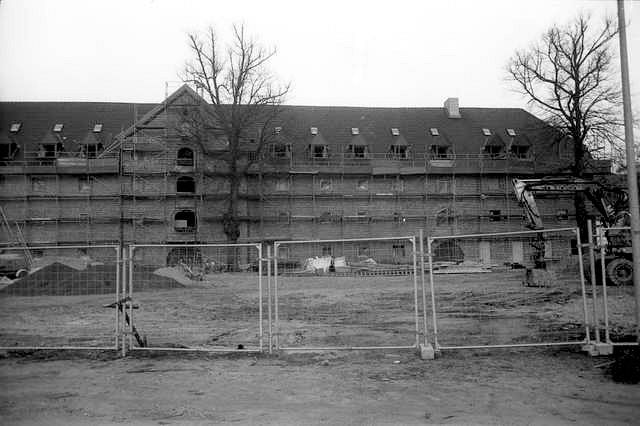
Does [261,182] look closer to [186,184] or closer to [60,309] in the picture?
[186,184]

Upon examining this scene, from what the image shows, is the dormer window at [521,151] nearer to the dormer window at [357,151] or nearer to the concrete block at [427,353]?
the dormer window at [357,151]

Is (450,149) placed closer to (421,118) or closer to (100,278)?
(421,118)

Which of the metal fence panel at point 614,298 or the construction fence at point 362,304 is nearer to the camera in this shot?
the metal fence panel at point 614,298

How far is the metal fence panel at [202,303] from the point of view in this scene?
32.2 feet

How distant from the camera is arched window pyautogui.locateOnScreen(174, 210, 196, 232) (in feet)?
145

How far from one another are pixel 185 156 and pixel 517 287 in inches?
1565

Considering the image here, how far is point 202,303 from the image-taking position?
60.4ft

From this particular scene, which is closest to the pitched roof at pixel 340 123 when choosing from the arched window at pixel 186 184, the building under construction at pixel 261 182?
the building under construction at pixel 261 182

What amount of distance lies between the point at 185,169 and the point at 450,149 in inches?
946


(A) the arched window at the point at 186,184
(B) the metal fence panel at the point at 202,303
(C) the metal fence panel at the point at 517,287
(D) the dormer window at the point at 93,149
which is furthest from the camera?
(D) the dormer window at the point at 93,149

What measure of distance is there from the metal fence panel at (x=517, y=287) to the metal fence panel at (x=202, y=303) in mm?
3954

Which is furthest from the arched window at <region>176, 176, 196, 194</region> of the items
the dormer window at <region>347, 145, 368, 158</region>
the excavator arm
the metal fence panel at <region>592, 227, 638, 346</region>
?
the metal fence panel at <region>592, 227, 638, 346</region>

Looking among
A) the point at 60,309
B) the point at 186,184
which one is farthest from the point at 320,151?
the point at 60,309

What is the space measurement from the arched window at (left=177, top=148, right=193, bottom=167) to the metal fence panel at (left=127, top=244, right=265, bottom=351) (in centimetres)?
2208
